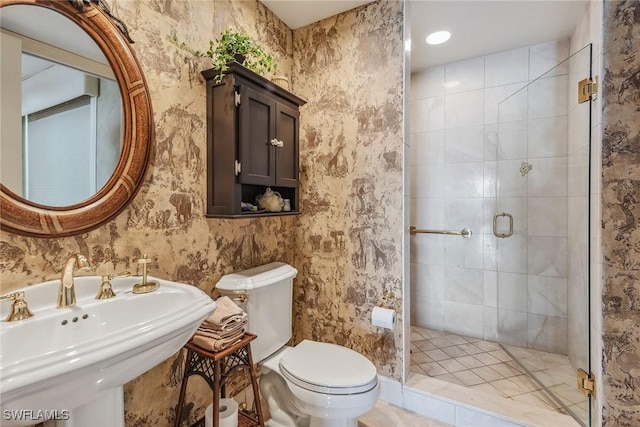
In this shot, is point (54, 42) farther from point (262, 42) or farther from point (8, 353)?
point (262, 42)

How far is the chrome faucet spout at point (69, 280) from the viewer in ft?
2.93

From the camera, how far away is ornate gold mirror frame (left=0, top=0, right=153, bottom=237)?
2.92ft

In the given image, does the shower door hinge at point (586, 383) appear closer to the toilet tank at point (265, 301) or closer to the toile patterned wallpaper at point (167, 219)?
the toilet tank at point (265, 301)

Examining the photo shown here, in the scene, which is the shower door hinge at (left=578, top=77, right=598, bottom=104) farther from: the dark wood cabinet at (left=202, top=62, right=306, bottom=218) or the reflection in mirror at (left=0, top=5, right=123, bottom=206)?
the reflection in mirror at (left=0, top=5, right=123, bottom=206)

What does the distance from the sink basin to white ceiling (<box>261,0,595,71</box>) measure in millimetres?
1875

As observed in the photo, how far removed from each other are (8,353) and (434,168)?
2747mm

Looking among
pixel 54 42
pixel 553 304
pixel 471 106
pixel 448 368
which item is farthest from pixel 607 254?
pixel 54 42

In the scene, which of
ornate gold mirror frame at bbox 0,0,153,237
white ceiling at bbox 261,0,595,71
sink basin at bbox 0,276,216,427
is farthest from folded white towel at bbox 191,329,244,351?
white ceiling at bbox 261,0,595,71

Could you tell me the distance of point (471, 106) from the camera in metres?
2.45

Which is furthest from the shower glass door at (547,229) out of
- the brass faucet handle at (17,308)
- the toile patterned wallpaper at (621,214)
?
the brass faucet handle at (17,308)

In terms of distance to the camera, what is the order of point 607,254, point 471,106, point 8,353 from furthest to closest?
point 471,106 < point 607,254 < point 8,353

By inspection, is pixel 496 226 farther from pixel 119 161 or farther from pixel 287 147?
pixel 119 161

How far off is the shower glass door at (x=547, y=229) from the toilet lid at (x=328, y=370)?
3.86 feet

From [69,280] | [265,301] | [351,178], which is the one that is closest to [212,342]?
[265,301]
